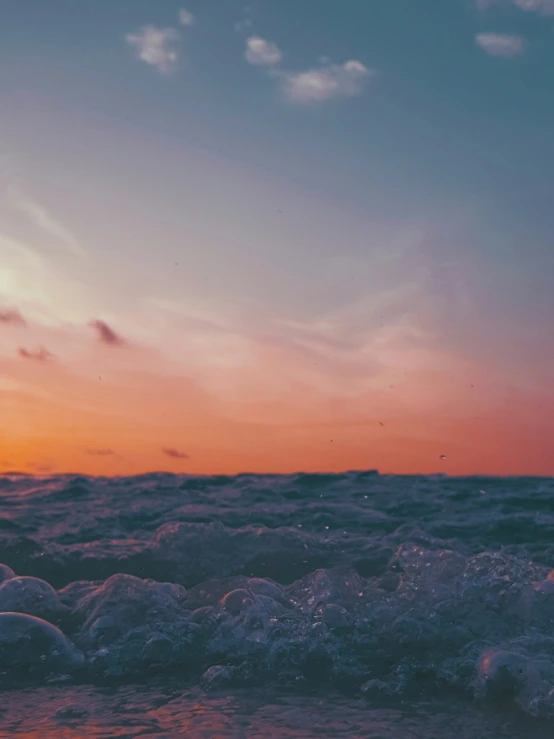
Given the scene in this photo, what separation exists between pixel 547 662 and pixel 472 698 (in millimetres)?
548

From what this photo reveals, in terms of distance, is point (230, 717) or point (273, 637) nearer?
point (230, 717)

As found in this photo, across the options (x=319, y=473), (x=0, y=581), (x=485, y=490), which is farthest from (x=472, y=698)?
(x=319, y=473)

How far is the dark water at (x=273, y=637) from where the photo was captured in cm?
369

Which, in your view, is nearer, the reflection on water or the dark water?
the reflection on water

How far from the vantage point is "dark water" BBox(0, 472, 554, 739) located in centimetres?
369

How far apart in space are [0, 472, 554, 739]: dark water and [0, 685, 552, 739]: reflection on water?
0.01m

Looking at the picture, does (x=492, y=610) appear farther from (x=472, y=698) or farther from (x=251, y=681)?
(x=251, y=681)

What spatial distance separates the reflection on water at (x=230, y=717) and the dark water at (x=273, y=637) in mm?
14

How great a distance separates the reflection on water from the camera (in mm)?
3434

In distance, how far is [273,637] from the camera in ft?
15.6

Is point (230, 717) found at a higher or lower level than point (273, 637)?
lower

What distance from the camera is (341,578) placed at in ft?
19.3

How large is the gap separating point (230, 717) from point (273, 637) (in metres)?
1.14

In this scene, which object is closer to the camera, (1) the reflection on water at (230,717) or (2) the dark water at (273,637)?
→ (1) the reflection on water at (230,717)
